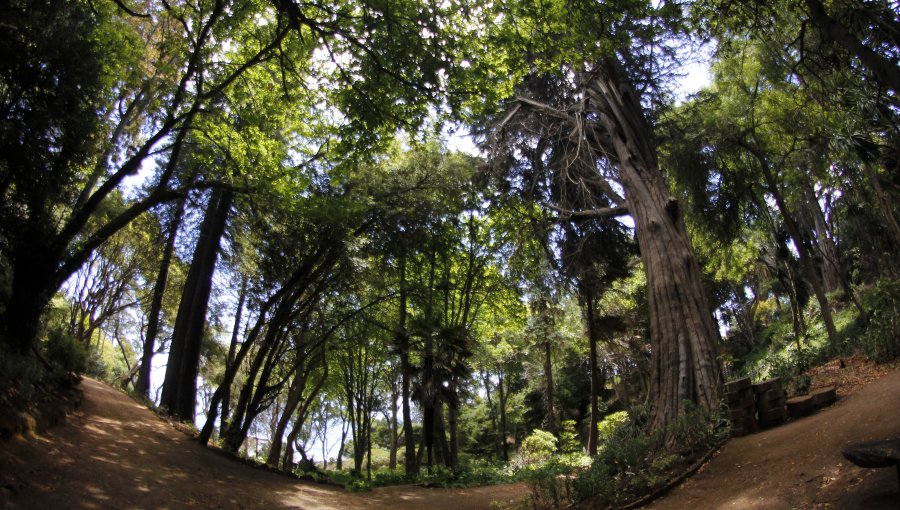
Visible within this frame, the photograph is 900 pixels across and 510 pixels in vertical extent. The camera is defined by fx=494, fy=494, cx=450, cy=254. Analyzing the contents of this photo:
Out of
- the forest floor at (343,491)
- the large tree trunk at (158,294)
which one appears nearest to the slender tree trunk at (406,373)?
the forest floor at (343,491)

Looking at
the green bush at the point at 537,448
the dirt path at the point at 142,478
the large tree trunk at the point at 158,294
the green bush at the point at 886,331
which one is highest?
the large tree trunk at the point at 158,294

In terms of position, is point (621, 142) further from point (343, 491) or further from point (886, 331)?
point (343, 491)

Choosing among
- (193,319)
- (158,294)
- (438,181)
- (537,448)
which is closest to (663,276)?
(438,181)

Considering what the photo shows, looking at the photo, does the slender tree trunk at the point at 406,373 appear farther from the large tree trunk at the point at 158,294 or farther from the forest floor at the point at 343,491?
the large tree trunk at the point at 158,294

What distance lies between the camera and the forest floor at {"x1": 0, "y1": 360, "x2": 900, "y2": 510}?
4484 mm

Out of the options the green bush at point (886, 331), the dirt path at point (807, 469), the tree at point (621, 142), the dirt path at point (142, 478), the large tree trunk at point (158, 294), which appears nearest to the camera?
the dirt path at point (807, 469)

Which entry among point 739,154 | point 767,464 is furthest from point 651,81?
point 767,464

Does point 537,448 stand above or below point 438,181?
below

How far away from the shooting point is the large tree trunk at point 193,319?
13.1 metres

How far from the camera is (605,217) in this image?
11328 millimetres

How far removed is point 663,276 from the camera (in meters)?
8.34

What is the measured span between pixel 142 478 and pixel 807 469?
27.0 ft

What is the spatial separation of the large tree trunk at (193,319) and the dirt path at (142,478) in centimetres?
103

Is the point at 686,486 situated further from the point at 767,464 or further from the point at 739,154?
the point at 739,154
